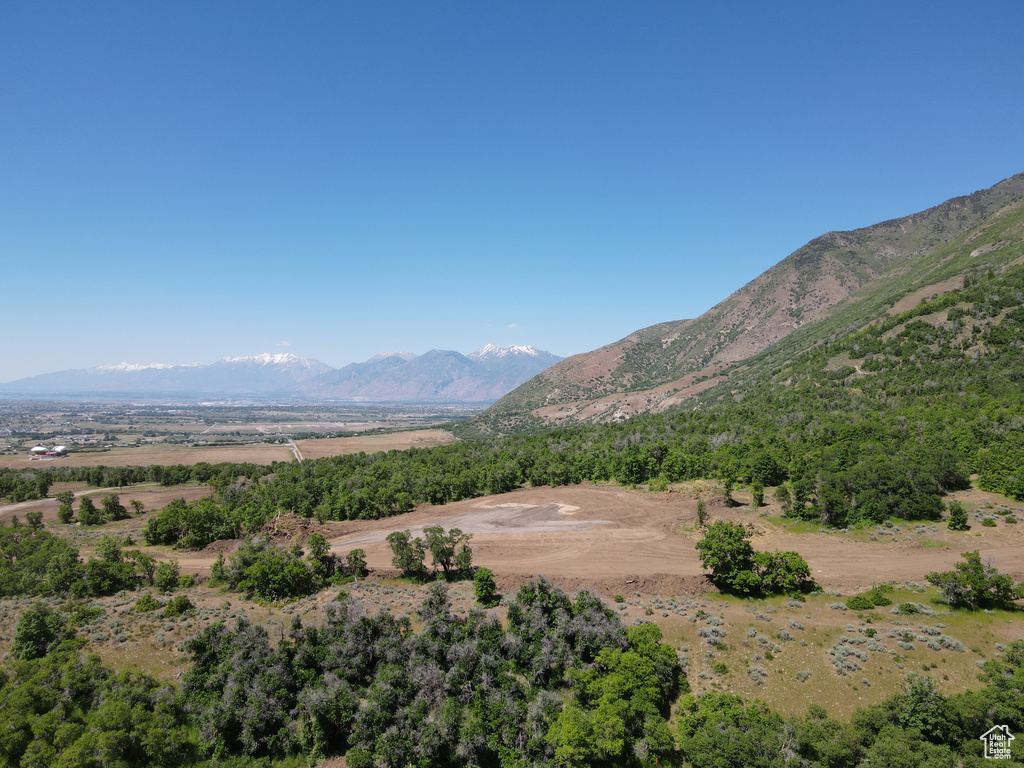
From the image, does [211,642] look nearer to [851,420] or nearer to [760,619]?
[760,619]

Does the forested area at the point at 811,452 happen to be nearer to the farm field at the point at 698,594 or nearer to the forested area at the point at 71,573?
the farm field at the point at 698,594

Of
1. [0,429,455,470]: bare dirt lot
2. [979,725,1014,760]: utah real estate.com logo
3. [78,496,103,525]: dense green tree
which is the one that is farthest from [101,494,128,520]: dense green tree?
[979,725,1014,760]: utah real estate.com logo

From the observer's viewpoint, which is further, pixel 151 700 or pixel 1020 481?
pixel 1020 481

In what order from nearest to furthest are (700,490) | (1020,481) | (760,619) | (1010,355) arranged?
(760,619), (1020,481), (700,490), (1010,355)

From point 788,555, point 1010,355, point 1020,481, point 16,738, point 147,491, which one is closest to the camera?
point 16,738

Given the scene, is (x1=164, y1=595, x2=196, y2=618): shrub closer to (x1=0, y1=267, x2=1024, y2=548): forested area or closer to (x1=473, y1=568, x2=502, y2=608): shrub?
(x1=0, y1=267, x2=1024, y2=548): forested area

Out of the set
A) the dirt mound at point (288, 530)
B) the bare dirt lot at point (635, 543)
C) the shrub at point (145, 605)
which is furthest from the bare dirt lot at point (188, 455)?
the shrub at point (145, 605)

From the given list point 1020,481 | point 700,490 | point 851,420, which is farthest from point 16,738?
point 851,420
